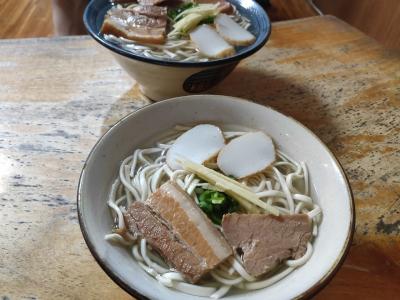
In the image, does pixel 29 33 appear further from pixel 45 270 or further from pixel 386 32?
pixel 386 32

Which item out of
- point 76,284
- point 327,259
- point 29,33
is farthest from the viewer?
point 29,33

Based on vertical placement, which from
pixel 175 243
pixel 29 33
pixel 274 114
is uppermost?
pixel 274 114

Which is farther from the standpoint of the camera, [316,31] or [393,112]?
[316,31]

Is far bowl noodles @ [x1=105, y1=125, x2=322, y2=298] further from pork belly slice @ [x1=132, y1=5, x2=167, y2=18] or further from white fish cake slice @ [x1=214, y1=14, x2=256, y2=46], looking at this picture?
pork belly slice @ [x1=132, y1=5, x2=167, y2=18]

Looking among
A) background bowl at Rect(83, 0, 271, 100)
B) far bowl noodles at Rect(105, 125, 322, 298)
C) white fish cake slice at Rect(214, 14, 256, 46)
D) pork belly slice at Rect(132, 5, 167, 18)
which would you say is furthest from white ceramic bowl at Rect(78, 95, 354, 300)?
pork belly slice at Rect(132, 5, 167, 18)

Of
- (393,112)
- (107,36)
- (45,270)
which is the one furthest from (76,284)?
(393,112)

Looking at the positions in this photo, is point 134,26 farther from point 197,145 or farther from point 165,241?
point 165,241

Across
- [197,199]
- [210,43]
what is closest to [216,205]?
[197,199]
